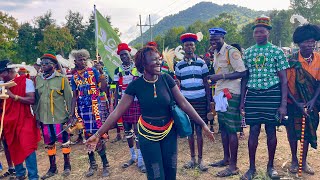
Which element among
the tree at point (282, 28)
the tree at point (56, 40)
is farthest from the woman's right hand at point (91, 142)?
the tree at point (282, 28)

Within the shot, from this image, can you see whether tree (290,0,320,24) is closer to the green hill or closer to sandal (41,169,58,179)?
sandal (41,169,58,179)

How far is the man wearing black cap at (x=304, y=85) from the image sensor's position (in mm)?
4359

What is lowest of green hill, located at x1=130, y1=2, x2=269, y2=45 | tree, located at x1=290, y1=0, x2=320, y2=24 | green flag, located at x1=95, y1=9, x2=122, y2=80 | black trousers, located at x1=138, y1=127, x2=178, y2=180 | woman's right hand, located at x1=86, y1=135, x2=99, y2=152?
black trousers, located at x1=138, y1=127, x2=178, y2=180

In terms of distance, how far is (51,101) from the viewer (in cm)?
508

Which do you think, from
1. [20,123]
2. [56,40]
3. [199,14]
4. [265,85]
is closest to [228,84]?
[265,85]

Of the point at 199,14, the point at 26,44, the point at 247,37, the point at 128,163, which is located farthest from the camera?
the point at 199,14

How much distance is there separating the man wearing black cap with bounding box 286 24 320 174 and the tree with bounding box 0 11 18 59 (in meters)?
29.8

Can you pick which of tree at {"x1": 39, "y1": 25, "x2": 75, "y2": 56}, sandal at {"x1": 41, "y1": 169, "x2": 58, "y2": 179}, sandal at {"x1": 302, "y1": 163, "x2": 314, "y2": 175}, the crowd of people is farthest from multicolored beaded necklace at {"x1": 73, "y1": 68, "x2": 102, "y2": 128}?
tree at {"x1": 39, "y1": 25, "x2": 75, "y2": 56}

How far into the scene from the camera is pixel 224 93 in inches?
178

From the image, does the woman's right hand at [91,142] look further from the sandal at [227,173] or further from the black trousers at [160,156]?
the sandal at [227,173]

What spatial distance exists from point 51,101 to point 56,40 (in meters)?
27.3

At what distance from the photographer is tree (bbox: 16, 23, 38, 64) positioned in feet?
109

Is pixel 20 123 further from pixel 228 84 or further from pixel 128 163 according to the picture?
pixel 228 84

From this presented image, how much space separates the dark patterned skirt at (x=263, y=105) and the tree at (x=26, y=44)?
32.8 meters
